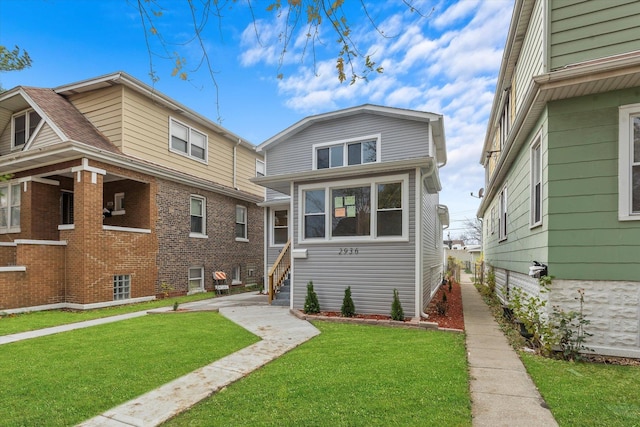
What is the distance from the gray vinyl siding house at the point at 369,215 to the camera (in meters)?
8.06

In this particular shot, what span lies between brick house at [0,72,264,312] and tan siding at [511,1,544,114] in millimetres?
10941

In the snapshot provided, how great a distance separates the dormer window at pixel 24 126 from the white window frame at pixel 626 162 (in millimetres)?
15762

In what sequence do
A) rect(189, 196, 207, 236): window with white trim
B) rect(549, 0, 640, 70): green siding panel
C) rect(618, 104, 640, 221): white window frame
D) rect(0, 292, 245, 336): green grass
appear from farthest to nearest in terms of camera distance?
rect(189, 196, 207, 236): window with white trim
rect(0, 292, 245, 336): green grass
rect(549, 0, 640, 70): green siding panel
rect(618, 104, 640, 221): white window frame

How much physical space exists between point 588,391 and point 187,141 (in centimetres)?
1404

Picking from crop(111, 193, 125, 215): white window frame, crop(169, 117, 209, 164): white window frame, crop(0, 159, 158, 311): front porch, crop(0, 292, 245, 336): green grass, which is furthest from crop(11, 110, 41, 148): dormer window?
crop(0, 292, 245, 336): green grass

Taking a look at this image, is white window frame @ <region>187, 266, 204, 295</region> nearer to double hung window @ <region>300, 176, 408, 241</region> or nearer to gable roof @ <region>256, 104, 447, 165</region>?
gable roof @ <region>256, 104, 447, 165</region>

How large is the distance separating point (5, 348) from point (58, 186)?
7.60 m

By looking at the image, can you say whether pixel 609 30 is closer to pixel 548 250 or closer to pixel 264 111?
pixel 548 250

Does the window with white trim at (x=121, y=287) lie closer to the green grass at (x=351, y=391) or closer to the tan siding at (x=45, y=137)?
the tan siding at (x=45, y=137)

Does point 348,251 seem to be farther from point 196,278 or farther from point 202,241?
point 196,278

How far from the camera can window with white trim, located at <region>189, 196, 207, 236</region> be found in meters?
13.7

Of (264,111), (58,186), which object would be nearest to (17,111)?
(58,186)

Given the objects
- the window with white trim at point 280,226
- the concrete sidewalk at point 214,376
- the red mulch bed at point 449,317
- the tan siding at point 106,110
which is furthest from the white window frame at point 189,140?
the red mulch bed at point 449,317

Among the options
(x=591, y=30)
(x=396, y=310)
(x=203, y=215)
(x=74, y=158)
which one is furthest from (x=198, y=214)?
(x=591, y=30)
